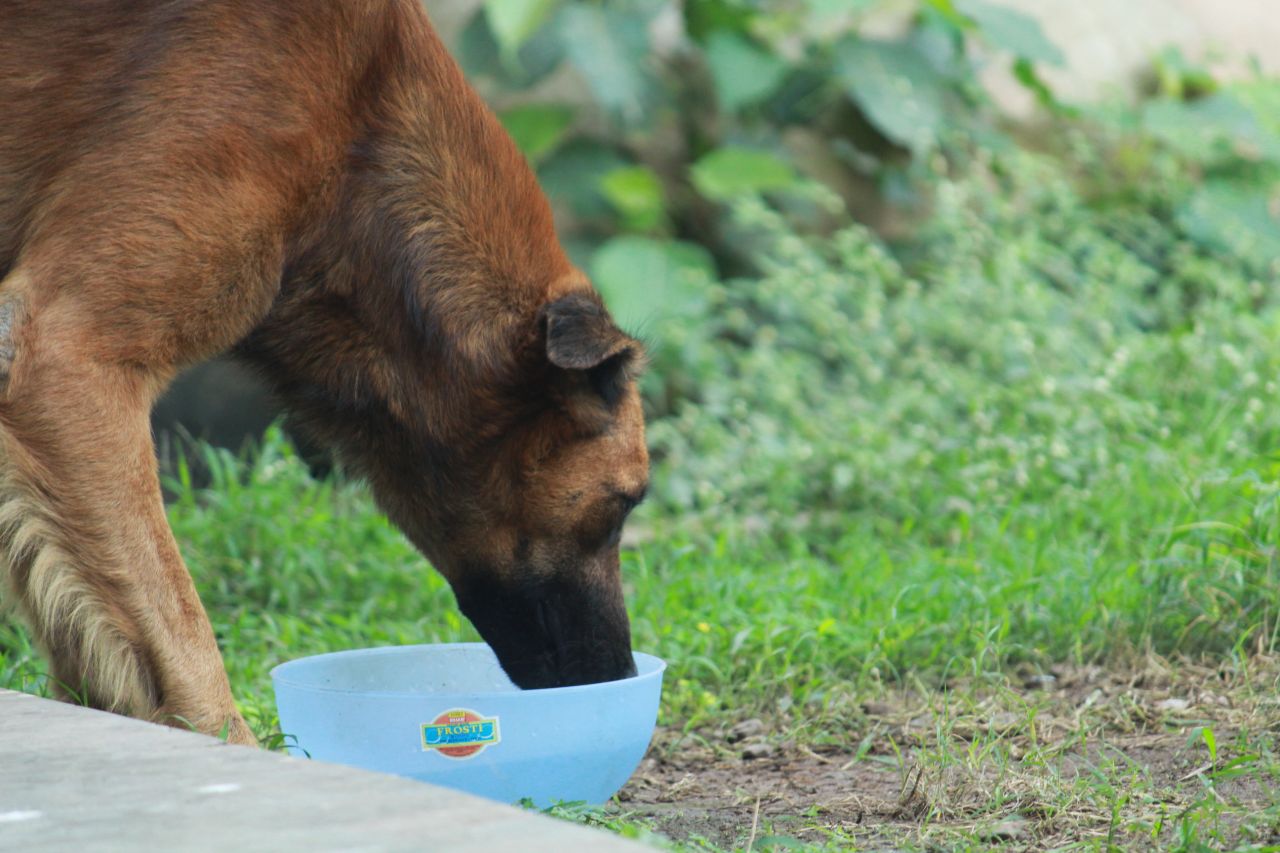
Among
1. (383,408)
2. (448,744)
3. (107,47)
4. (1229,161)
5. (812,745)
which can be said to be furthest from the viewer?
(1229,161)

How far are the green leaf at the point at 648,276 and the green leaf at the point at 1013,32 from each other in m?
2.02

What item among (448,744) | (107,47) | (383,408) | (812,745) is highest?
(107,47)

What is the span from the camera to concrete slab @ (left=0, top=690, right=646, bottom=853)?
6.11 ft

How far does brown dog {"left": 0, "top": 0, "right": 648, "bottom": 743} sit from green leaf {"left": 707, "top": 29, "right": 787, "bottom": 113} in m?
4.28

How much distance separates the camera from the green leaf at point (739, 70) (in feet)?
25.7

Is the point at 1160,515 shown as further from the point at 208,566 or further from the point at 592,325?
the point at 208,566

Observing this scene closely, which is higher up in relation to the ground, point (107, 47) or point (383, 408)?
point (107, 47)

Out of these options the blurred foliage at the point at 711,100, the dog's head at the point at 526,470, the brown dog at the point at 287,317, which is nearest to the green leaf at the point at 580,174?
the blurred foliage at the point at 711,100

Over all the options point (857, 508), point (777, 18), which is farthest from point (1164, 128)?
point (857, 508)

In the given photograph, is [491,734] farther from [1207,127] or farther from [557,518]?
[1207,127]

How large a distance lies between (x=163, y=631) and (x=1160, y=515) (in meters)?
3.36

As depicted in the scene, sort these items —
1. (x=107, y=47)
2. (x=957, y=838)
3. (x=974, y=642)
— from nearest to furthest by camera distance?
(x=957, y=838) → (x=107, y=47) → (x=974, y=642)

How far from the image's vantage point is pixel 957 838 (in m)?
2.89

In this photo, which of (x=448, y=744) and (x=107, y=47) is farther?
(x=107, y=47)
